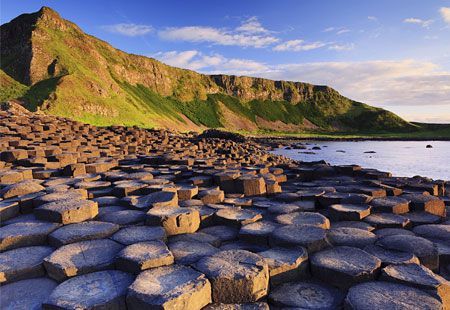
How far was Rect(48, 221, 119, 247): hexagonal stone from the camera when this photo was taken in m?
3.23

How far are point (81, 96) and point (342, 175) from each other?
33914mm

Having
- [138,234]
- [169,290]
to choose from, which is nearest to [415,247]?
[169,290]

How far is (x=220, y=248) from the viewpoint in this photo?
3383mm

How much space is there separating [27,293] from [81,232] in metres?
0.93

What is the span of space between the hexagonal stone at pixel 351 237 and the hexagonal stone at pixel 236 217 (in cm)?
94

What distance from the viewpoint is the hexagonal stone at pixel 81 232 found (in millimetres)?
3229

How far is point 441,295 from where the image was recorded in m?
2.40

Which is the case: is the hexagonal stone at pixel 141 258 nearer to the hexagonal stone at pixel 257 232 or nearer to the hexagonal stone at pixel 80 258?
the hexagonal stone at pixel 80 258

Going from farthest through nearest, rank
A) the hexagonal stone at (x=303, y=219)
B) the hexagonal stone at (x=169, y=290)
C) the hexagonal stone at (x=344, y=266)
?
the hexagonal stone at (x=303, y=219), the hexagonal stone at (x=344, y=266), the hexagonal stone at (x=169, y=290)

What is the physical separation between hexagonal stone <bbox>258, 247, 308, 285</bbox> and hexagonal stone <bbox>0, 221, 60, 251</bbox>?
7.38 feet

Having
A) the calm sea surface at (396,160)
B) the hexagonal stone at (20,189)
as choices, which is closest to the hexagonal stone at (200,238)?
the hexagonal stone at (20,189)

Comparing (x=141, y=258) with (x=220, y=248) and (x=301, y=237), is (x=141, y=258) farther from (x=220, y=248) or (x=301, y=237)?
(x=301, y=237)

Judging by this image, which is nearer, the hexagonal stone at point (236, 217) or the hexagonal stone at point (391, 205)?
the hexagonal stone at point (236, 217)

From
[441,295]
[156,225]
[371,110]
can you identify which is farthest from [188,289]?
[371,110]
